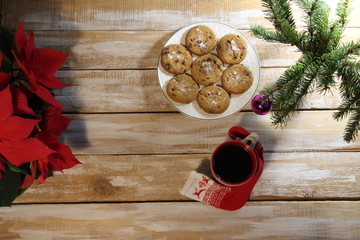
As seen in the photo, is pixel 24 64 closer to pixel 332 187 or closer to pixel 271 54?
pixel 271 54

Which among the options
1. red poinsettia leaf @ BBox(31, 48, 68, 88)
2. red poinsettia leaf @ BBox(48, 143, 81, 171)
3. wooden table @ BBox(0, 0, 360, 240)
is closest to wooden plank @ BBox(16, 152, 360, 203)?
wooden table @ BBox(0, 0, 360, 240)

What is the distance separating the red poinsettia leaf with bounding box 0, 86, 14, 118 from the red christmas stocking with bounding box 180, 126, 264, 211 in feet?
1.72

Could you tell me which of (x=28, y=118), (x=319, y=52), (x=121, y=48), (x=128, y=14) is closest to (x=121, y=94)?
(x=121, y=48)

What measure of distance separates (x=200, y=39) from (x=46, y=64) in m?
0.40

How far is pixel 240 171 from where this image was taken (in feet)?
2.67

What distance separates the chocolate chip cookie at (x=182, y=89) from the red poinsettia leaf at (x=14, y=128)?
39 centimetres

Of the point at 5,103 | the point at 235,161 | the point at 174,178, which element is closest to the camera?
the point at 5,103

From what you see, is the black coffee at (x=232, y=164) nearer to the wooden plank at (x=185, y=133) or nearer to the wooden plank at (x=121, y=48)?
the wooden plank at (x=185, y=133)

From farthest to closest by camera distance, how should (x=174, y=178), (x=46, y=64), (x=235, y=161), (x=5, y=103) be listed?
(x=174, y=178), (x=235, y=161), (x=46, y=64), (x=5, y=103)

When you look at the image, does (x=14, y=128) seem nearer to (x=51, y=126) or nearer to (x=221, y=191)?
(x=51, y=126)

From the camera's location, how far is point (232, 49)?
833mm

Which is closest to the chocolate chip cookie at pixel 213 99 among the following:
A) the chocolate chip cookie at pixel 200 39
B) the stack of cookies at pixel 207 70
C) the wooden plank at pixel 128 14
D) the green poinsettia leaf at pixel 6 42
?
the stack of cookies at pixel 207 70

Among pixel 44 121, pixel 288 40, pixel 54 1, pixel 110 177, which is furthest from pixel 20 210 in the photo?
pixel 288 40

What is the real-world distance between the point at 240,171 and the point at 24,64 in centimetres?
55
